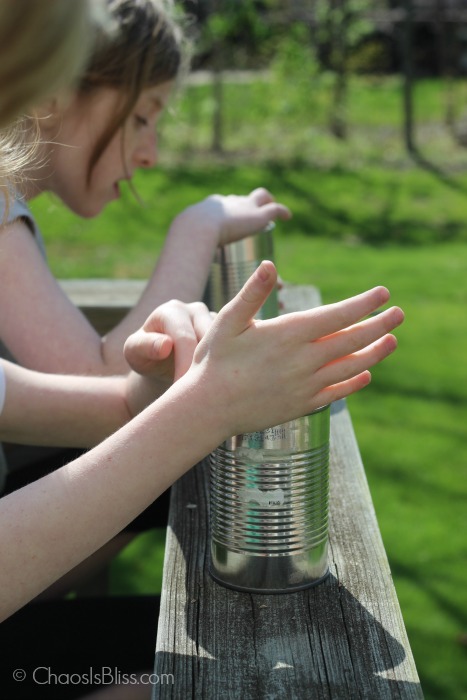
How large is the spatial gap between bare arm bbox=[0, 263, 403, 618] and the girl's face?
1.34 m

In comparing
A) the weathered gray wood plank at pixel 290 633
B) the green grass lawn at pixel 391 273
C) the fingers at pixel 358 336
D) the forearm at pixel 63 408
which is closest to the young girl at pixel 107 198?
the forearm at pixel 63 408

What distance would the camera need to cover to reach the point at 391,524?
12.0 ft

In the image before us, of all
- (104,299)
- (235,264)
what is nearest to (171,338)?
(235,264)

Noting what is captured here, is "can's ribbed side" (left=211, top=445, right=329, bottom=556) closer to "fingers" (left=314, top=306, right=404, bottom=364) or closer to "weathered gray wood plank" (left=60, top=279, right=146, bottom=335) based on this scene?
"fingers" (left=314, top=306, right=404, bottom=364)

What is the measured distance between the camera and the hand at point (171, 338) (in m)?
1.36

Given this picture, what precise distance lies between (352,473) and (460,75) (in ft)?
40.3

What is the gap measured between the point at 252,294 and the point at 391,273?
18.4 ft

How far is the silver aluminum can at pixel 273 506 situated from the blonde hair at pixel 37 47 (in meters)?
0.47

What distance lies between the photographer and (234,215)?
2.38 meters

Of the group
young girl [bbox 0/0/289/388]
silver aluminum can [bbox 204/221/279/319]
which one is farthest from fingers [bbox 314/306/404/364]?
young girl [bbox 0/0/289/388]

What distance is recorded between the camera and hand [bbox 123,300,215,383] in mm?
1356

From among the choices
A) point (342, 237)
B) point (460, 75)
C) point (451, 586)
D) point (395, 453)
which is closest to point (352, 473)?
point (451, 586)

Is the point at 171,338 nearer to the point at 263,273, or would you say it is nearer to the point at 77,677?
the point at 263,273

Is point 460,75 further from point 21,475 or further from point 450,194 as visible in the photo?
point 21,475
